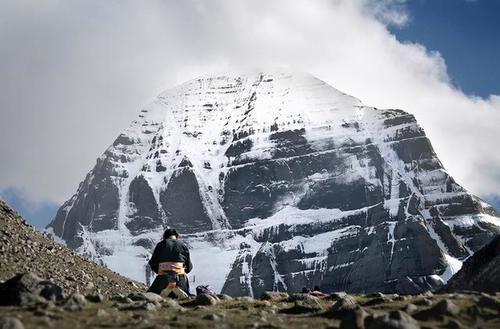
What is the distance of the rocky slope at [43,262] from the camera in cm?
3334

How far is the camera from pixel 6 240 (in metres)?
34.5

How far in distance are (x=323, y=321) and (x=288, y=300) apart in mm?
7534

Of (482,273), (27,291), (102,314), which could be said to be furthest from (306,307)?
(482,273)

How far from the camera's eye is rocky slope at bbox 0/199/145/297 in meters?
33.3

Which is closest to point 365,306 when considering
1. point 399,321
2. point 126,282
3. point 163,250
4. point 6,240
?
point 399,321

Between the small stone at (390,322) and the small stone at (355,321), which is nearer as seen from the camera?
the small stone at (390,322)

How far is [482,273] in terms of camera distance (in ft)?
109

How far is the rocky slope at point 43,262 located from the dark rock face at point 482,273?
1795cm

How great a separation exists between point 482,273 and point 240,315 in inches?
697

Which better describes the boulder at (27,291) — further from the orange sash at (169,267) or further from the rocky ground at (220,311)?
the orange sash at (169,267)

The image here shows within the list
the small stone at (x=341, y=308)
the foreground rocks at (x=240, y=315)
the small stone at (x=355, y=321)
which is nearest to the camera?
the small stone at (x=355, y=321)

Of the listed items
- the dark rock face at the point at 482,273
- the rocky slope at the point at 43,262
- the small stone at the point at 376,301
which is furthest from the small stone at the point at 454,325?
the rocky slope at the point at 43,262

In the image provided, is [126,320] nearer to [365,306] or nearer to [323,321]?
[323,321]

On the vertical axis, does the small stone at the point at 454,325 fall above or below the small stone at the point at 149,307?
below
